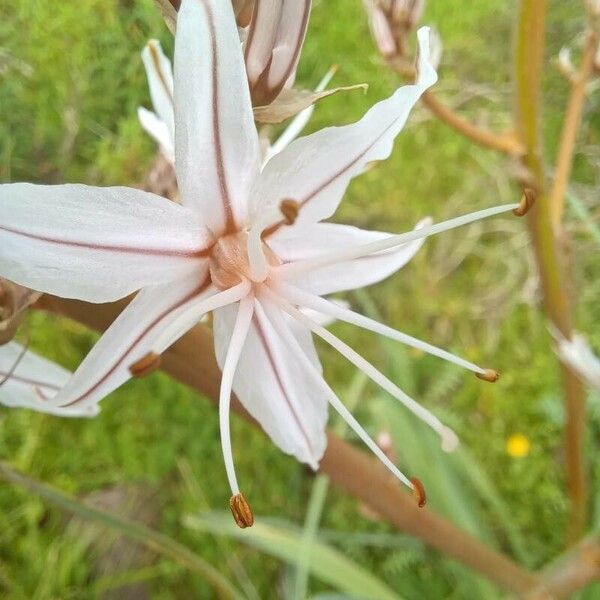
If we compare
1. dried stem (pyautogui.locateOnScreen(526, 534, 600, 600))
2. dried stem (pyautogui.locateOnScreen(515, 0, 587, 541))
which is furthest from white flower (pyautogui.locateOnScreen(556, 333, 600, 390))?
dried stem (pyautogui.locateOnScreen(526, 534, 600, 600))

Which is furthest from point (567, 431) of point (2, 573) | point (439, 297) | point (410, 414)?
point (2, 573)

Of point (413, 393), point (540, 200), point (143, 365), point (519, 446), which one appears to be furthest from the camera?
point (519, 446)

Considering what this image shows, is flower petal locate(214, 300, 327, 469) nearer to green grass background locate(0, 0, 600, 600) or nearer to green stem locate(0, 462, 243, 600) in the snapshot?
green stem locate(0, 462, 243, 600)

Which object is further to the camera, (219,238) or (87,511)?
(87,511)

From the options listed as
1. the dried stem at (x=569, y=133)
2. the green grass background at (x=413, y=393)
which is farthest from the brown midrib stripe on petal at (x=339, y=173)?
the green grass background at (x=413, y=393)

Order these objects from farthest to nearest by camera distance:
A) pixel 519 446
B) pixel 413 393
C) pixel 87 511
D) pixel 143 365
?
1. pixel 519 446
2. pixel 413 393
3. pixel 87 511
4. pixel 143 365

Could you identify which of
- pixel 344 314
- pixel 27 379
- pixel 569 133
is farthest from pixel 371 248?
pixel 569 133

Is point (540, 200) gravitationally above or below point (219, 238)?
below

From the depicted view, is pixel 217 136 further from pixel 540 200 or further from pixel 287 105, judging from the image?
pixel 540 200
